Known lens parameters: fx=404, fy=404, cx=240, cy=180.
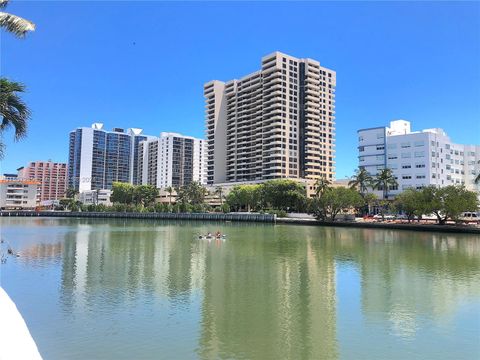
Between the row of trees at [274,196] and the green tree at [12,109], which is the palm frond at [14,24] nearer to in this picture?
the green tree at [12,109]

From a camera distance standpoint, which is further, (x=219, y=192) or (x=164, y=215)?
(x=219, y=192)

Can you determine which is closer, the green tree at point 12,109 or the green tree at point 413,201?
the green tree at point 12,109

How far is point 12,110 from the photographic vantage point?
19734 mm

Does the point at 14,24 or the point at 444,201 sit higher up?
the point at 14,24

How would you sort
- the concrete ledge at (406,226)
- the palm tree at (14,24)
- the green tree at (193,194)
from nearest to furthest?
1. the palm tree at (14,24)
2. the concrete ledge at (406,226)
3. the green tree at (193,194)

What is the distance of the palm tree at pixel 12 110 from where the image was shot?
18891 millimetres

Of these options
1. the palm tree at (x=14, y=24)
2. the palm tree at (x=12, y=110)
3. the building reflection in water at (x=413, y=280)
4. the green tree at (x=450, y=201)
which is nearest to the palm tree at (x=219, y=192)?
the green tree at (x=450, y=201)

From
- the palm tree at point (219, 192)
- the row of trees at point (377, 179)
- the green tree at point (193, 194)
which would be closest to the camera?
the row of trees at point (377, 179)

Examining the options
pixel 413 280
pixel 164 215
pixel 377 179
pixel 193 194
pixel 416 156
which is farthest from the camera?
pixel 193 194

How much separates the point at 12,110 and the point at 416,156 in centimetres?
12798

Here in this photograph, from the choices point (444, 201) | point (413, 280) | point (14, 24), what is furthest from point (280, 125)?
point (14, 24)

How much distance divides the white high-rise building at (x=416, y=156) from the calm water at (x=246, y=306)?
93486mm

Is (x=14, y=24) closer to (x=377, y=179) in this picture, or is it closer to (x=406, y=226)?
(x=406, y=226)

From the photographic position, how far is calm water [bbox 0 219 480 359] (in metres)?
16.6
